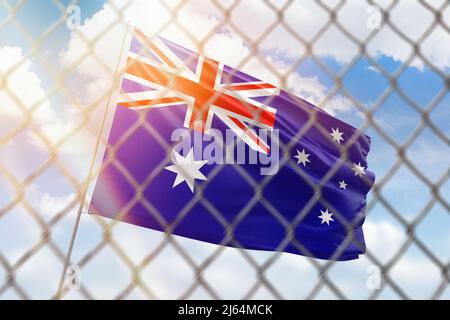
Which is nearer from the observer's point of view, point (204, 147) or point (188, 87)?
point (204, 147)

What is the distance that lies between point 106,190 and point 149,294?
2.37 metres

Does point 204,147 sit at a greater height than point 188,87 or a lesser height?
lesser

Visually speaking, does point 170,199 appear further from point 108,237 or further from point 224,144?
point 108,237
